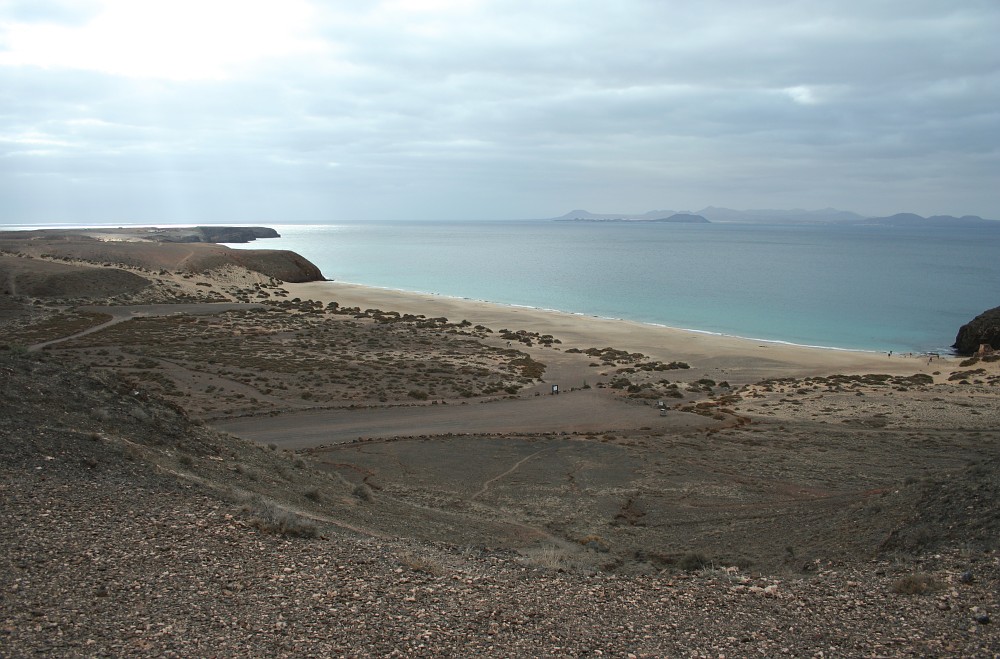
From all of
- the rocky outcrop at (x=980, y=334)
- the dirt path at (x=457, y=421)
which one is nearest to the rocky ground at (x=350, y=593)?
the dirt path at (x=457, y=421)

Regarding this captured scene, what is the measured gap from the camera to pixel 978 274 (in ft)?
355

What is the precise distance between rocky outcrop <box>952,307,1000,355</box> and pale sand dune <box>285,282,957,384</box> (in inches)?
157

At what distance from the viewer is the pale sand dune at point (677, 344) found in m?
38.8

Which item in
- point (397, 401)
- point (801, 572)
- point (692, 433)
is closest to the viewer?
point (801, 572)

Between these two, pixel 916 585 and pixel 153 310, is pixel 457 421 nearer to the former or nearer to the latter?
pixel 916 585

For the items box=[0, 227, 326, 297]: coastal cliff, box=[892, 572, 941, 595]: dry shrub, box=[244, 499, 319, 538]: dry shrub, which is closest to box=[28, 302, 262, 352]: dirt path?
box=[0, 227, 326, 297]: coastal cliff

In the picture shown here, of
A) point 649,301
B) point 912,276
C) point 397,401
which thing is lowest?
point 397,401

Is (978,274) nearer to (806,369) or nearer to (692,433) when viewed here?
(806,369)

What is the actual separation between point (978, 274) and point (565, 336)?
91.4 meters

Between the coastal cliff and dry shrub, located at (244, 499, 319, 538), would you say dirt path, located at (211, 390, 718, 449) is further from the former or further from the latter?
the coastal cliff

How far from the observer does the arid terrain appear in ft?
24.0

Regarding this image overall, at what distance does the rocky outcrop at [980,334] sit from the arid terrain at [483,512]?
586 inches

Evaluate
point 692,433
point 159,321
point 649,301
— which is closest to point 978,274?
point 649,301

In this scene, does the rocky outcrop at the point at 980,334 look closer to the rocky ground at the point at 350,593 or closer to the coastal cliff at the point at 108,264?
the rocky ground at the point at 350,593
